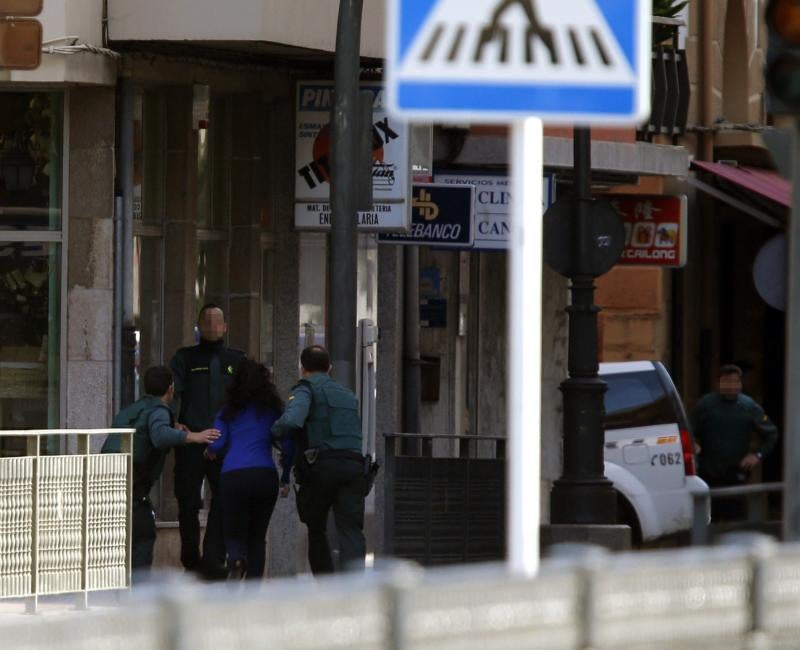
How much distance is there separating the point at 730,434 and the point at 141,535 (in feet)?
23.7

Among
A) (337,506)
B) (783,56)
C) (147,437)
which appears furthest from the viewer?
(337,506)

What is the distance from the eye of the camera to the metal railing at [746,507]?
9477 mm

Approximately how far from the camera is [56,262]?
14.7 m

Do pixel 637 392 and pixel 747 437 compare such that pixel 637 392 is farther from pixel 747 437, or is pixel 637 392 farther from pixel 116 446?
pixel 116 446

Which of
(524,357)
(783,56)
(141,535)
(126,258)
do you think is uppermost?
(783,56)

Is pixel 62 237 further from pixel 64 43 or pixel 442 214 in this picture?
pixel 442 214

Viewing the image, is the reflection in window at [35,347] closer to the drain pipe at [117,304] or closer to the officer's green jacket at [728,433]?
the drain pipe at [117,304]

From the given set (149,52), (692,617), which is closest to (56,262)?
(149,52)

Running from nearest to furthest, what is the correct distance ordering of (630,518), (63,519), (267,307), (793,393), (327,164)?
1. (793,393)
2. (63,519)
3. (327,164)
4. (267,307)
5. (630,518)

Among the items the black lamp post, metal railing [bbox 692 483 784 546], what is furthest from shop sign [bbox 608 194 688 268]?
metal railing [bbox 692 483 784 546]

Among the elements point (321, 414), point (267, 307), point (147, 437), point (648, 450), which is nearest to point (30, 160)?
point (147, 437)

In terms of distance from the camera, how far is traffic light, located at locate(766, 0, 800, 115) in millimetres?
8836

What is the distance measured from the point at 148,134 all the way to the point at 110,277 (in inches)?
50.0

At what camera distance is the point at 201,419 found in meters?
14.4
